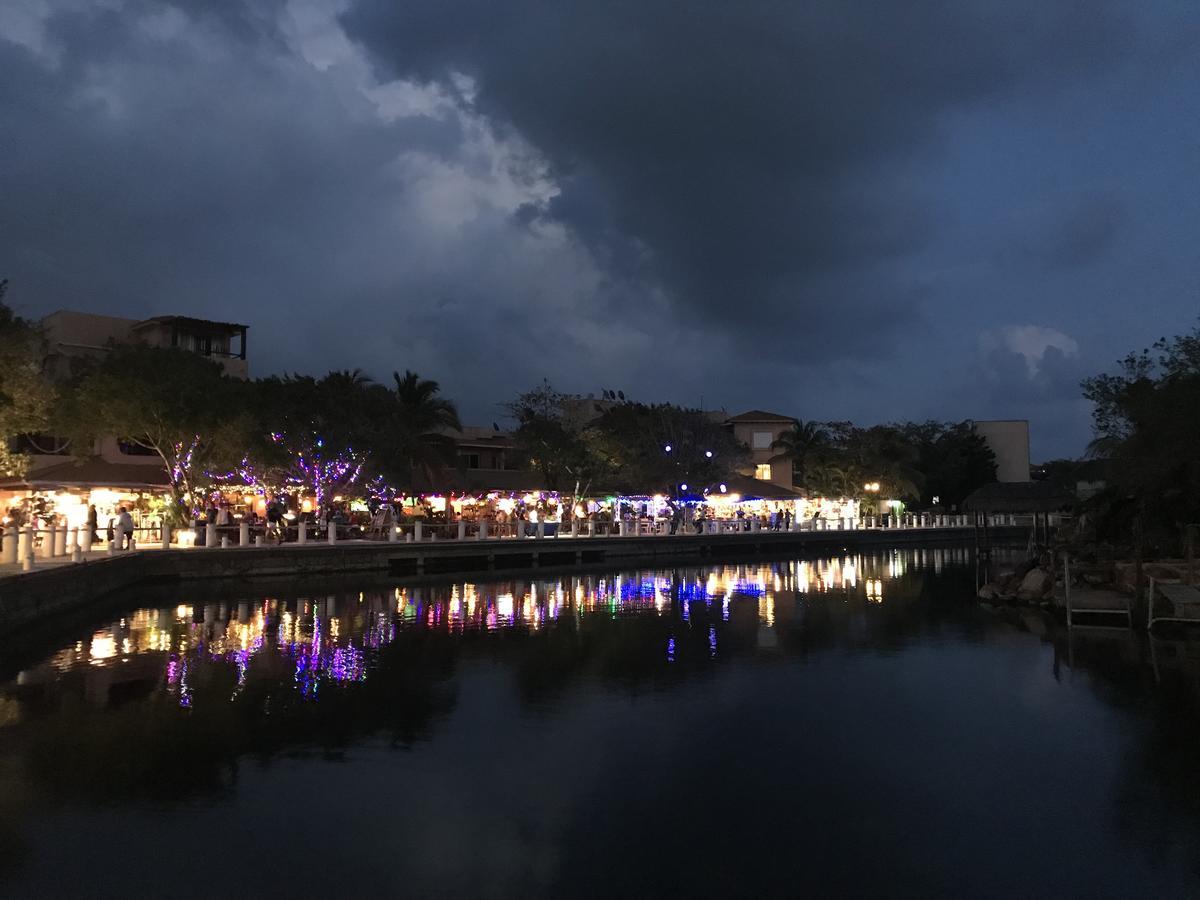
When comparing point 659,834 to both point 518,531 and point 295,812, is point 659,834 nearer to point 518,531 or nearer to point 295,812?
point 295,812

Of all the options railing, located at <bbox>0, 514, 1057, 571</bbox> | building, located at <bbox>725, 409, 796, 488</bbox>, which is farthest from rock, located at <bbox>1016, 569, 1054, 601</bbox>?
building, located at <bbox>725, 409, 796, 488</bbox>

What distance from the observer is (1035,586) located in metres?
23.0

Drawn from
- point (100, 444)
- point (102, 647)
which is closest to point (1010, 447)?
point (100, 444)

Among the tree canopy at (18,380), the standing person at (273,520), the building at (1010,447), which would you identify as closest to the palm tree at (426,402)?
the standing person at (273,520)

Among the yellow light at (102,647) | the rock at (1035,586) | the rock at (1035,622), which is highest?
the rock at (1035,586)

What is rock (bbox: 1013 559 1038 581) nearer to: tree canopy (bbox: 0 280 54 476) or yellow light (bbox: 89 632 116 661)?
yellow light (bbox: 89 632 116 661)

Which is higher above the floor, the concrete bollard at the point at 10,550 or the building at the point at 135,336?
the building at the point at 135,336

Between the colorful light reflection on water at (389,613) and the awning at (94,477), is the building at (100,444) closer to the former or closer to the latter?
the awning at (94,477)

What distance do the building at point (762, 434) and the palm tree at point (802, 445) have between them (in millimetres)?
1676

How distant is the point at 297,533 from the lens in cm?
3216

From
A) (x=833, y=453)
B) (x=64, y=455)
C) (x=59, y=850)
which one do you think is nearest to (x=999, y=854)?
(x=59, y=850)

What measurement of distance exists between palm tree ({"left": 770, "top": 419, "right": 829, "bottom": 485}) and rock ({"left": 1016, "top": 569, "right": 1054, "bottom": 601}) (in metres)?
34.4

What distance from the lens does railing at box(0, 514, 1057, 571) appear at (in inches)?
912

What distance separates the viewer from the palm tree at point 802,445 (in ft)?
191
